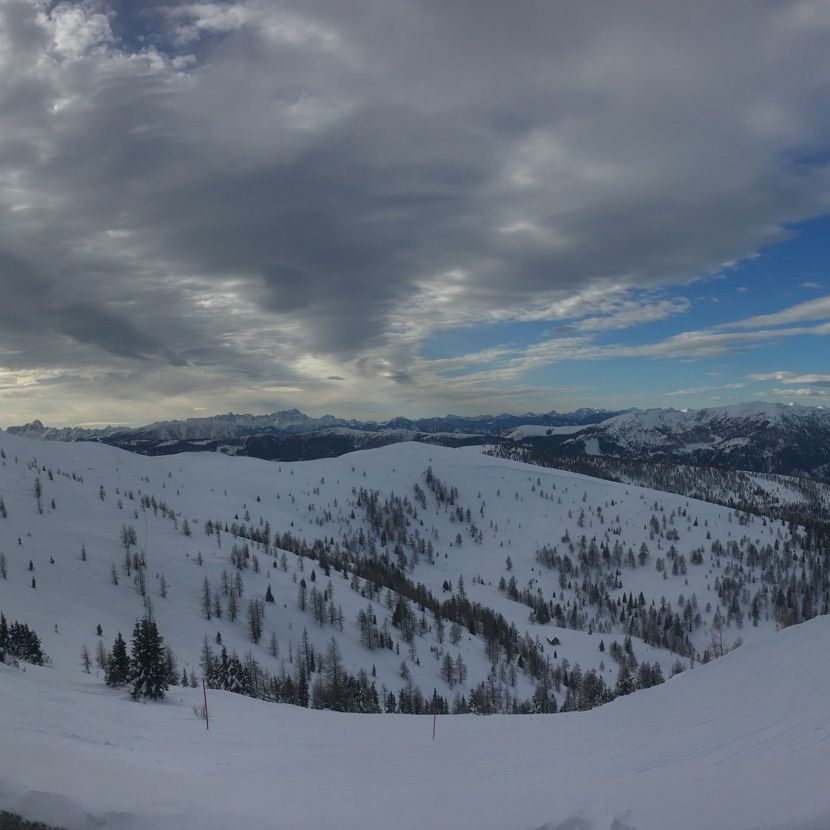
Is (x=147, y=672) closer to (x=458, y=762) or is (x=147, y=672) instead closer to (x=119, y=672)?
(x=119, y=672)

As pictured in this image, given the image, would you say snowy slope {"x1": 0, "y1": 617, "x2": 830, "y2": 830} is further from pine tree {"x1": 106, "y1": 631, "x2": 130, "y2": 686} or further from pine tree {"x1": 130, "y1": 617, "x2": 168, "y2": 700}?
pine tree {"x1": 106, "y1": 631, "x2": 130, "y2": 686}

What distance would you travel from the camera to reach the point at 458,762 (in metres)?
21.9

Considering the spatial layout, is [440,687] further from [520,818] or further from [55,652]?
[520,818]

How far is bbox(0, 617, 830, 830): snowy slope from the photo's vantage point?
12.9m

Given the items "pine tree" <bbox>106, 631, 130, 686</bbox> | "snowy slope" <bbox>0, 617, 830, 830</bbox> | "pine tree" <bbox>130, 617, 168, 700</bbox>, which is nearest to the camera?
"snowy slope" <bbox>0, 617, 830, 830</bbox>

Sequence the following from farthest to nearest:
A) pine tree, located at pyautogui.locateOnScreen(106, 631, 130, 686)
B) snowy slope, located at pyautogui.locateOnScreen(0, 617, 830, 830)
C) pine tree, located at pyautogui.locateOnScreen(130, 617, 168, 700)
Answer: pine tree, located at pyautogui.locateOnScreen(106, 631, 130, 686)
pine tree, located at pyautogui.locateOnScreen(130, 617, 168, 700)
snowy slope, located at pyautogui.locateOnScreen(0, 617, 830, 830)

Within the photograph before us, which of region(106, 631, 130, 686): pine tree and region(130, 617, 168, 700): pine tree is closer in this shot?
region(130, 617, 168, 700): pine tree

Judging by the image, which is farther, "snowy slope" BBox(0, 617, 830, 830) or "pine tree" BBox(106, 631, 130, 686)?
"pine tree" BBox(106, 631, 130, 686)

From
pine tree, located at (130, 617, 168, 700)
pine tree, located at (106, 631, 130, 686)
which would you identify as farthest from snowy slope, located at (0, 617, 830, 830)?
pine tree, located at (106, 631, 130, 686)

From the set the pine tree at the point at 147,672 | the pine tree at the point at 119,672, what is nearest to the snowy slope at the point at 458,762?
the pine tree at the point at 147,672

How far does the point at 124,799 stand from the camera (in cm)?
1362

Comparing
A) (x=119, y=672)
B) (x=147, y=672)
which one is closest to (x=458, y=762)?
(x=147, y=672)

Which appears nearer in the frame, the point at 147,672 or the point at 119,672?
the point at 147,672

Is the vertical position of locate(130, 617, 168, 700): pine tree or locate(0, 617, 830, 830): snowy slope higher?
locate(0, 617, 830, 830): snowy slope
